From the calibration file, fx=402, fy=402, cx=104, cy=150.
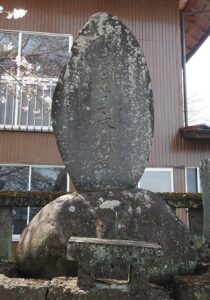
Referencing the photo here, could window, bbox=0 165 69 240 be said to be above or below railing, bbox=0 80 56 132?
below

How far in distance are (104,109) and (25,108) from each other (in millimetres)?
5873

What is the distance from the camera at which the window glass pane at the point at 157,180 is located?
944cm

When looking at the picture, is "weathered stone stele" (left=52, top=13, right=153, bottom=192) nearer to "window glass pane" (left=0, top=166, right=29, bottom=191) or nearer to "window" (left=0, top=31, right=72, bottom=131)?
"window" (left=0, top=31, right=72, bottom=131)

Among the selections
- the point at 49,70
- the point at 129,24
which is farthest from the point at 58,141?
the point at 129,24

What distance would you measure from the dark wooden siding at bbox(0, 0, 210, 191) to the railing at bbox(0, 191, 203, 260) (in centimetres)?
533

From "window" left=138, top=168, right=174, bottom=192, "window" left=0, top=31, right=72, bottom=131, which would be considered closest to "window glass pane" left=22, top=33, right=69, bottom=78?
"window" left=0, top=31, right=72, bottom=131

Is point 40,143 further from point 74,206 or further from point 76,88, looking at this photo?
point 74,206

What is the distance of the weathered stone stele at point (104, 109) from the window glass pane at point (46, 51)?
20.0 feet

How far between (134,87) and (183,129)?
241 inches

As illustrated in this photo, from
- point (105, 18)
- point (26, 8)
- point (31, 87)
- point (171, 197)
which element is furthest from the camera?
point (26, 8)

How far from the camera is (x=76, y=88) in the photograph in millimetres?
3572

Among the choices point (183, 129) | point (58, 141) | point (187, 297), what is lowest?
point (187, 297)

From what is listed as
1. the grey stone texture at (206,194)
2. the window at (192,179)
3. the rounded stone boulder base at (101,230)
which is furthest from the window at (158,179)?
the rounded stone boulder base at (101,230)

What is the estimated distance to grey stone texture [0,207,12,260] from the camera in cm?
361
